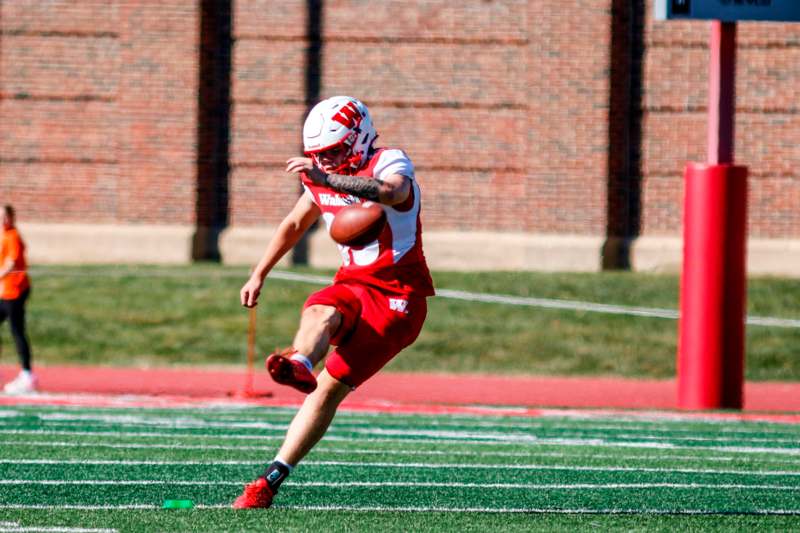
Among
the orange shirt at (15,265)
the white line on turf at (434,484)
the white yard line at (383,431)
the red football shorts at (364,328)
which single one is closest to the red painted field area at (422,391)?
the orange shirt at (15,265)

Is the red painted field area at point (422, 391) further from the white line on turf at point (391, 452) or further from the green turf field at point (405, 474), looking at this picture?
the white line on turf at point (391, 452)

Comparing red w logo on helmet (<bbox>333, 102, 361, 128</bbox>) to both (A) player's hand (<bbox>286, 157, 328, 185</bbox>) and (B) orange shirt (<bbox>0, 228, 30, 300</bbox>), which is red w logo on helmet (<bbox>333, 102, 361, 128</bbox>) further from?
(B) orange shirt (<bbox>0, 228, 30, 300</bbox>)

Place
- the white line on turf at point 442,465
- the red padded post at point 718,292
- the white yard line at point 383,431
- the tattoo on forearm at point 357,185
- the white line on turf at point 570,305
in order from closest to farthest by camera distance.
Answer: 1. the tattoo on forearm at point 357,185
2. the white line on turf at point 442,465
3. the white yard line at point 383,431
4. the red padded post at point 718,292
5. the white line on turf at point 570,305

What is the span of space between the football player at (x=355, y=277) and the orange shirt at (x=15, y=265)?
975 cm

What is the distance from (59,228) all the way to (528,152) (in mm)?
7785

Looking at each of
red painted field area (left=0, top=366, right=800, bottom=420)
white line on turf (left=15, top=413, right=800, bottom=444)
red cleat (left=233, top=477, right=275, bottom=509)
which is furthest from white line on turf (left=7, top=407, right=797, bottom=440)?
red cleat (left=233, top=477, right=275, bottom=509)

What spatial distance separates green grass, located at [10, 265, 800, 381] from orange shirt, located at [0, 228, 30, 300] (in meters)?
4.05

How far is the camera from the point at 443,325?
70.7ft

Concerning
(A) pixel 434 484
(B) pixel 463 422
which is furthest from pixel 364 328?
(B) pixel 463 422

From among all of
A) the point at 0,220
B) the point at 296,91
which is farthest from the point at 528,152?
the point at 0,220

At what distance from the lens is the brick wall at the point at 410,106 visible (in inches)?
950

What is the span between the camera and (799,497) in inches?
322

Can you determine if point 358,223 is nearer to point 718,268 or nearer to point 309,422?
point 309,422

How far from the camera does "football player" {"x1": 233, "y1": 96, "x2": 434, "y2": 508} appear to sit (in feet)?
22.3
